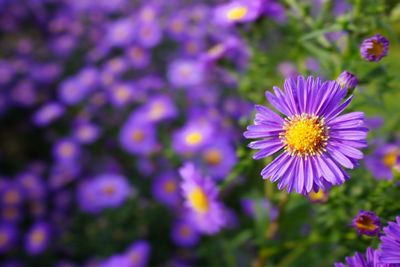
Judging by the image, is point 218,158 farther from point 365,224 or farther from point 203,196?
point 365,224

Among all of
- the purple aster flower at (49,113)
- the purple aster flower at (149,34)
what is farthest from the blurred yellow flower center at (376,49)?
the purple aster flower at (49,113)

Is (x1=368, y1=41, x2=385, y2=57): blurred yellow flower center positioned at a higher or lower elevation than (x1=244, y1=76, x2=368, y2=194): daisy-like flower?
higher

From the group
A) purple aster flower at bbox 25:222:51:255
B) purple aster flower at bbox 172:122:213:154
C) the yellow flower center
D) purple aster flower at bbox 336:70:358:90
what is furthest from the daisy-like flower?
purple aster flower at bbox 25:222:51:255

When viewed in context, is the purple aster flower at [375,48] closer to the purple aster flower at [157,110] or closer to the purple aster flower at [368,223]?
the purple aster flower at [368,223]

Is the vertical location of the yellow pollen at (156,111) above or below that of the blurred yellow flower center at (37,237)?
above

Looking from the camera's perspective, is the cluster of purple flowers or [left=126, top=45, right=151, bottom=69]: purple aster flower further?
[left=126, top=45, right=151, bottom=69]: purple aster flower

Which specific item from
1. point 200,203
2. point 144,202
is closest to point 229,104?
point 144,202

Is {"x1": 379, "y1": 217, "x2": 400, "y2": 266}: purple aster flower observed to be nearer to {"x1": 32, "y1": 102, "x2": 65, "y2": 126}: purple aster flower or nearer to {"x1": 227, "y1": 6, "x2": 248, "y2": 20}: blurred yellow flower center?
{"x1": 227, "y1": 6, "x2": 248, "y2": 20}: blurred yellow flower center

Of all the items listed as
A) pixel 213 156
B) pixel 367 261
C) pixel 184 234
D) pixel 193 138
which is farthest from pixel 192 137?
pixel 367 261
